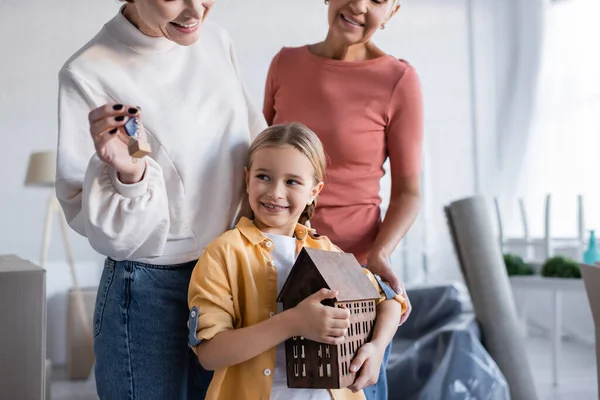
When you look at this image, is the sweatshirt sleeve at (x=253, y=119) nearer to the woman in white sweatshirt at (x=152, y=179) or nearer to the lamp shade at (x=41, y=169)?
the woman in white sweatshirt at (x=152, y=179)

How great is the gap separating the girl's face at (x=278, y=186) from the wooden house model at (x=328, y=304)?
0.12m

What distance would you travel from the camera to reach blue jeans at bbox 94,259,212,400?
119cm

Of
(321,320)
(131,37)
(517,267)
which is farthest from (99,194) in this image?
(517,267)

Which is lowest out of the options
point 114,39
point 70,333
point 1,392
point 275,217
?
point 70,333

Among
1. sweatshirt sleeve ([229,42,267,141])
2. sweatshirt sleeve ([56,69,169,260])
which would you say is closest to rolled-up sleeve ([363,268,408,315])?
sweatshirt sleeve ([229,42,267,141])

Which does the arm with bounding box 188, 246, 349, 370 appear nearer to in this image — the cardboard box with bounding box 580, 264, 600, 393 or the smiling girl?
the smiling girl

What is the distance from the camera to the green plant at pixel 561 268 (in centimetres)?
403

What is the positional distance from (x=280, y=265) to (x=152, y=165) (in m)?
0.34

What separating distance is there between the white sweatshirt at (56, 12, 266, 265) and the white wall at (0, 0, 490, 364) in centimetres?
407

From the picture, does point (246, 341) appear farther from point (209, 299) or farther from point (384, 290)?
point (384, 290)

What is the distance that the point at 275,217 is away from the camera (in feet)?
4.36

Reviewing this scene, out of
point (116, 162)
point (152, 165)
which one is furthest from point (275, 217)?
point (116, 162)

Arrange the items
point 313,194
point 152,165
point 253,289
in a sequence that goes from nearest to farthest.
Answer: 1. point 152,165
2. point 253,289
3. point 313,194

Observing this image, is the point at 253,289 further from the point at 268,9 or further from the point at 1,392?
the point at 268,9
